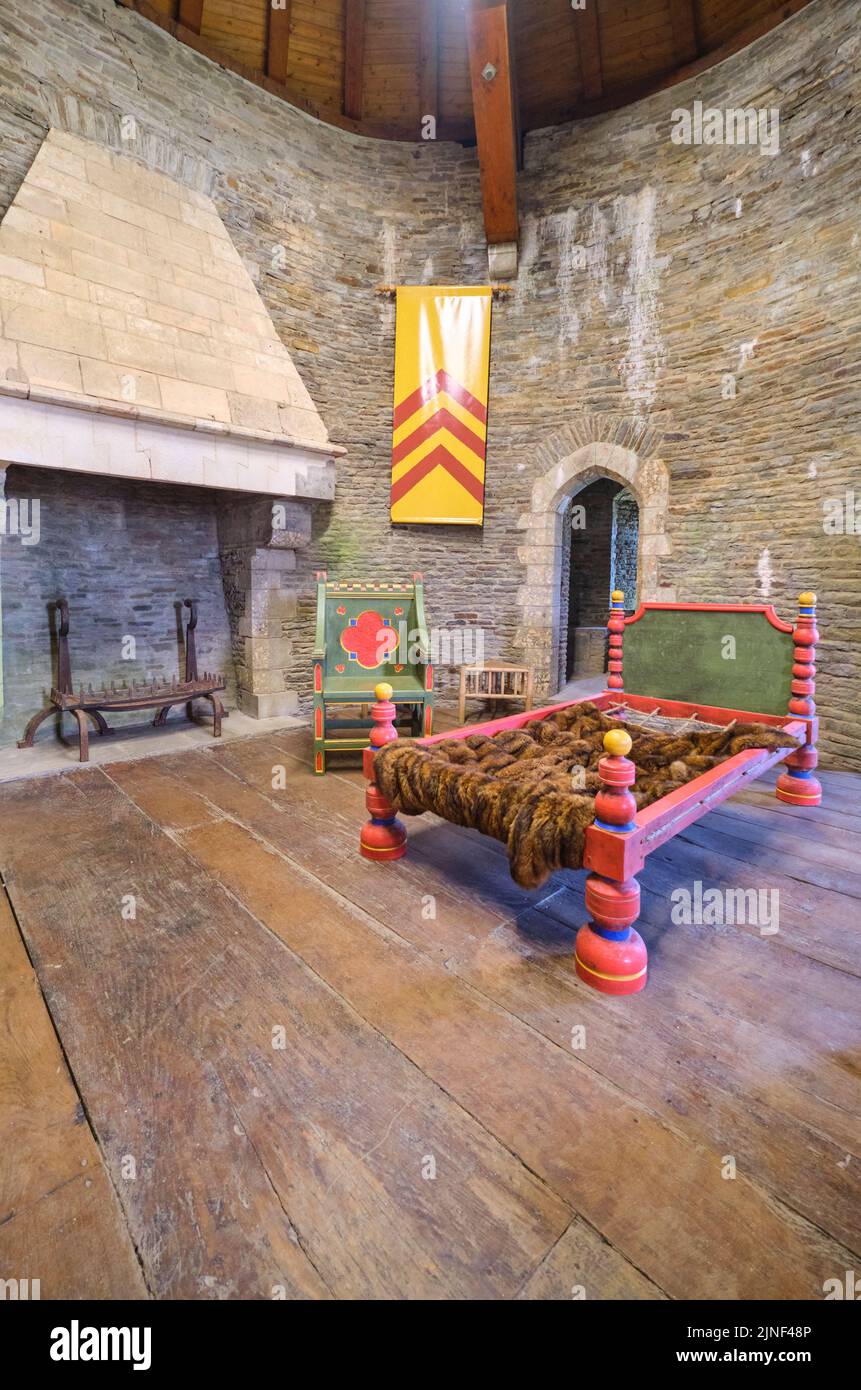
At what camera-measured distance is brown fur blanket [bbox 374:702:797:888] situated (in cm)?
190

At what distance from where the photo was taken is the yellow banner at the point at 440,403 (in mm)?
5504

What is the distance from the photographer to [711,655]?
139 inches

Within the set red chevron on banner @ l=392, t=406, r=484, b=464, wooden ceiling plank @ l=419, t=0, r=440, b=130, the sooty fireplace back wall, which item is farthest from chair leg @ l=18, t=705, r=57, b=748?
wooden ceiling plank @ l=419, t=0, r=440, b=130

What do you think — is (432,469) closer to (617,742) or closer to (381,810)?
(381,810)

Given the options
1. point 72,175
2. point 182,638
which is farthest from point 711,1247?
point 72,175

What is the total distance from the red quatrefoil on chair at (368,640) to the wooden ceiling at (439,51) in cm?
467

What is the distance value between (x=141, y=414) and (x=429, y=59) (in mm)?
4804

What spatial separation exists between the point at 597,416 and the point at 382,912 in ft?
15.6

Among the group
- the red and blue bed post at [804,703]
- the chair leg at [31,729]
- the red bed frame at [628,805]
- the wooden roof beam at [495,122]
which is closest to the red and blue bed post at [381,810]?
the red bed frame at [628,805]

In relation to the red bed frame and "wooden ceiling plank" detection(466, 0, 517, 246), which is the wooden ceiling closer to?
"wooden ceiling plank" detection(466, 0, 517, 246)

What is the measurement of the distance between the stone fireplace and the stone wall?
Answer: 0.32 m

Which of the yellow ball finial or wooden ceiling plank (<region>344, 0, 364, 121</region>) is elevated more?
wooden ceiling plank (<region>344, 0, 364, 121</region>)

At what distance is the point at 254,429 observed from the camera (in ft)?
14.3

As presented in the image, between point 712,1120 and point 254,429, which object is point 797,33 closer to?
point 254,429
